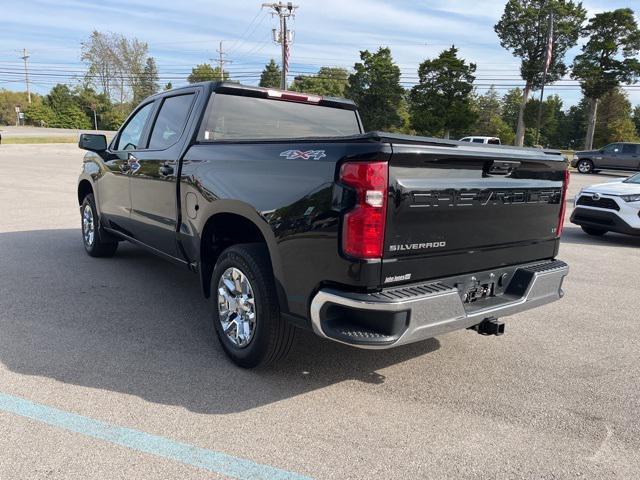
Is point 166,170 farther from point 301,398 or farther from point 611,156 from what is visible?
point 611,156

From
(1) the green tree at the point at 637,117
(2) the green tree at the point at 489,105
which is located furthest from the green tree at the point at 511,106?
(1) the green tree at the point at 637,117

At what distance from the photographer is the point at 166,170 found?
14.7 feet

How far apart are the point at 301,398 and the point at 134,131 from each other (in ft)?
12.0

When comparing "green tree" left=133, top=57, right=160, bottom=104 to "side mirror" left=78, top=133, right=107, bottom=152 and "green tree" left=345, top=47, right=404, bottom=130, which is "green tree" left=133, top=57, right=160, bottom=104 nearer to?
"green tree" left=345, top=47, right=404, bottom=130

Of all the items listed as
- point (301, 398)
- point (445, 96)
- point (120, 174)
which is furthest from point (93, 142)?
point (445, 96)

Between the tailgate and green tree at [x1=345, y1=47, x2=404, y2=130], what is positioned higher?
green tree at [x1=345, y1=47, x2=404, y2=130]

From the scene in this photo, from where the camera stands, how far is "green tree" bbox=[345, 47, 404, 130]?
5125 cm

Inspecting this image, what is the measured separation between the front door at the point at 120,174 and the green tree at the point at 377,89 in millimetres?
46805

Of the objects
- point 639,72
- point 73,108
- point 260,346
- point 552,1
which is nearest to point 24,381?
point 260,346

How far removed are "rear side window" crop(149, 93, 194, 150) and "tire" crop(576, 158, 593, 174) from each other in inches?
1094

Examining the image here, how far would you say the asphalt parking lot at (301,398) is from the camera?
106 inches

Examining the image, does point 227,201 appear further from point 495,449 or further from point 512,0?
point 512,0

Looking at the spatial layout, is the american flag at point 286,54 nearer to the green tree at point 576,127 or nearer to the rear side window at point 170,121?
the rear side window at point 170,121

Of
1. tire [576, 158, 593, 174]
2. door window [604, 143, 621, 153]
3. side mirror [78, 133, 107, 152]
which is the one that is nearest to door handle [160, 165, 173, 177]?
side mirror [78, 133, 107, 152]
